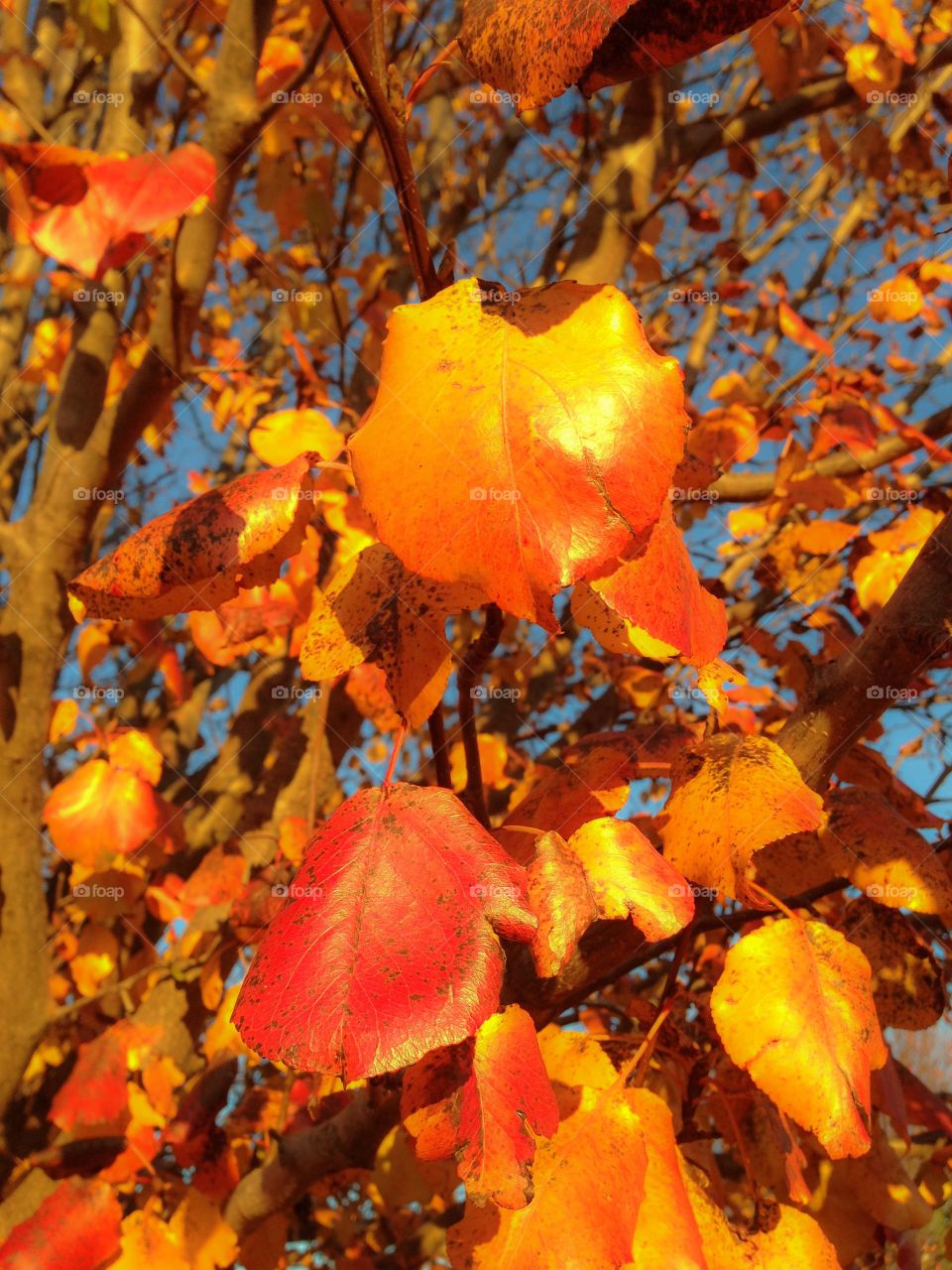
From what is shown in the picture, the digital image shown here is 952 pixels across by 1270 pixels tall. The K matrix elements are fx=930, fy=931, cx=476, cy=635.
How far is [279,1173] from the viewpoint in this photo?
134cm

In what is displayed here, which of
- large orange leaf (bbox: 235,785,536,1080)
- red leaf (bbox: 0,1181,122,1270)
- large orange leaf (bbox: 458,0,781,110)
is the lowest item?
red leaf (bbox: 0,1181,122,1270)

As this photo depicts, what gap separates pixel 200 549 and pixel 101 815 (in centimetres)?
142

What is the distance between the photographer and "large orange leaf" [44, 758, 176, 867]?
1834 millimetres

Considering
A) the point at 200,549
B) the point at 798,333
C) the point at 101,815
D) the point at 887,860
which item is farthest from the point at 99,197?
the point at 798,333

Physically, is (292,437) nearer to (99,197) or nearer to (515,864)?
(99,197)

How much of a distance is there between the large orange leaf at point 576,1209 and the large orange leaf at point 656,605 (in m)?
0.35

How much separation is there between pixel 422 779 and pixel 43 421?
1.66m

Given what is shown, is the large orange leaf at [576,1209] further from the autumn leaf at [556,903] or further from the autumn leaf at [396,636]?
the autumn leaf at [396,636]

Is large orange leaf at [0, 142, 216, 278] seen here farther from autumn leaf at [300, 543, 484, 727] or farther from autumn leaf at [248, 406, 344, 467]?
autumn leaf at [300, 543, 484, 727]

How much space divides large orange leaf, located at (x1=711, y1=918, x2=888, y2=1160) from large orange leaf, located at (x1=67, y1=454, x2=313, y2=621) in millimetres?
467

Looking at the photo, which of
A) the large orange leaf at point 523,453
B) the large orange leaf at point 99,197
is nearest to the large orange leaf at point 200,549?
the large orange leaf at point 523,453

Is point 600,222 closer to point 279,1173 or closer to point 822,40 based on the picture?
point 822,40

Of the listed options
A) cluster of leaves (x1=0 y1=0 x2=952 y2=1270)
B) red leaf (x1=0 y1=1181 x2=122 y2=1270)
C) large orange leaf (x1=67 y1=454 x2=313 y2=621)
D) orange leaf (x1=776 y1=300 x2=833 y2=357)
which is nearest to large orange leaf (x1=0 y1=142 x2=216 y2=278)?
cluster of leaves (x1=0 y1=0 x2=952 y2=1270)

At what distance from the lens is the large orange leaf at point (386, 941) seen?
488mm
